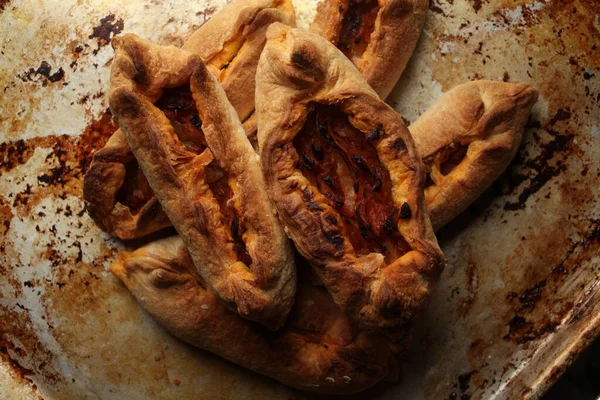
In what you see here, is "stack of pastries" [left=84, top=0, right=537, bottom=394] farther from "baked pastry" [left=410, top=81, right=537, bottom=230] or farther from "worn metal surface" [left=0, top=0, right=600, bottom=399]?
"worn metal surface" [left=0, top=0, right=600, bottom=399]

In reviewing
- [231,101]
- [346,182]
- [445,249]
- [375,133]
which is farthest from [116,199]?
[445,249]

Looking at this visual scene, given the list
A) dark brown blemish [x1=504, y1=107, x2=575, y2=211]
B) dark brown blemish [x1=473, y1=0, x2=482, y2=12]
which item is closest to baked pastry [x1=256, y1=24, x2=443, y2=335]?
dark brown blemish [x1=504, y1=107, x2=575, y2=211]

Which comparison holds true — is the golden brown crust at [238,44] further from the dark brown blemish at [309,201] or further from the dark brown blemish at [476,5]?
the dark brown blemish at [476,5]

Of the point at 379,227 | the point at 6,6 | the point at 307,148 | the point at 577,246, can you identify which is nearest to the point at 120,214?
the point at 307,148

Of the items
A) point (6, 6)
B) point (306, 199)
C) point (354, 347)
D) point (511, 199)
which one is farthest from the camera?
point (6, 6)

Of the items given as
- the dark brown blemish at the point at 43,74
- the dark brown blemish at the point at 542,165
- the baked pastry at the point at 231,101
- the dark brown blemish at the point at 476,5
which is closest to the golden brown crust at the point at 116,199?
the baked pastry at the point at 231,101

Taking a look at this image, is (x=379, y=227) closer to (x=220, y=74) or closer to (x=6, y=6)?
(x=220, y=74)
